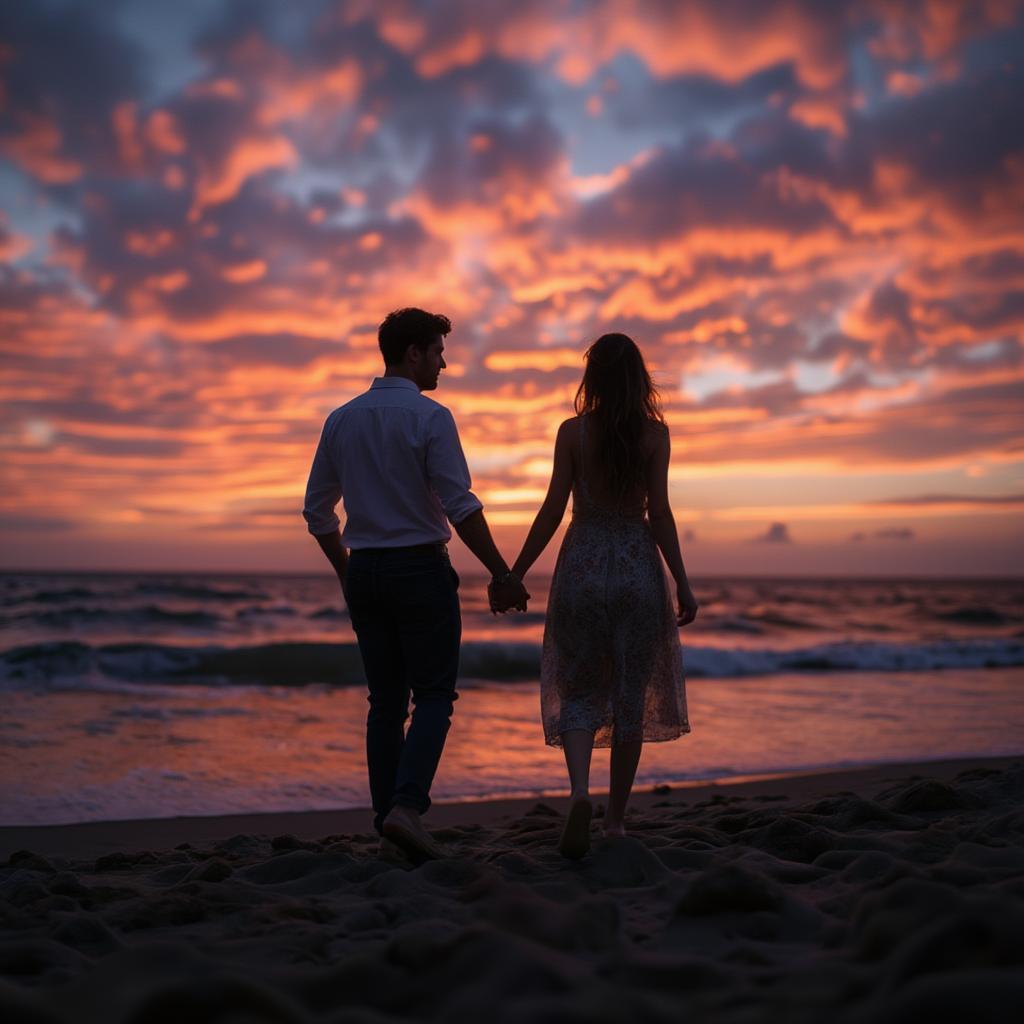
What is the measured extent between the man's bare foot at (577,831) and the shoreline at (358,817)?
1.77 metres

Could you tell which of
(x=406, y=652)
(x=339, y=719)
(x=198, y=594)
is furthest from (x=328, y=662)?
(x=198, y=594)

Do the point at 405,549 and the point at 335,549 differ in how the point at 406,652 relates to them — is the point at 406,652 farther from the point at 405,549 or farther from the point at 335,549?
the point at 335,549

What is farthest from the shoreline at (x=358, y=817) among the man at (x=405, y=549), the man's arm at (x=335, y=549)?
the man's arm at (x=335, y=549)

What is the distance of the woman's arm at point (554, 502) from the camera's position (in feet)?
12.9

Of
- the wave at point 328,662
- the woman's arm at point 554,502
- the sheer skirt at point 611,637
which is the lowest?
the wave at point 328,662

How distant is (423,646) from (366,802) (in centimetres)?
265

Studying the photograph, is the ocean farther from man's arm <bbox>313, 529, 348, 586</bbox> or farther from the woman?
the woman

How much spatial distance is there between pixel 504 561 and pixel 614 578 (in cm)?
47

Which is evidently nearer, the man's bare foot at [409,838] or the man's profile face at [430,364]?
the man's bare foot at [409,838]

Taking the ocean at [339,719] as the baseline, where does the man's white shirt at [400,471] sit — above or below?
above

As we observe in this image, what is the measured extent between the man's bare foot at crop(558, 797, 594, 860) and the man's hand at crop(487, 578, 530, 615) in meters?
0.87

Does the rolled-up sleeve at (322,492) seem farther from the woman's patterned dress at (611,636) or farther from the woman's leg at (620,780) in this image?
the woman's leg at (620,780)

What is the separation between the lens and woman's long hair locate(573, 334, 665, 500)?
12.7 ft

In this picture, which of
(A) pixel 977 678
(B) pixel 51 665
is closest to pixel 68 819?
(B) pixel 51 665
